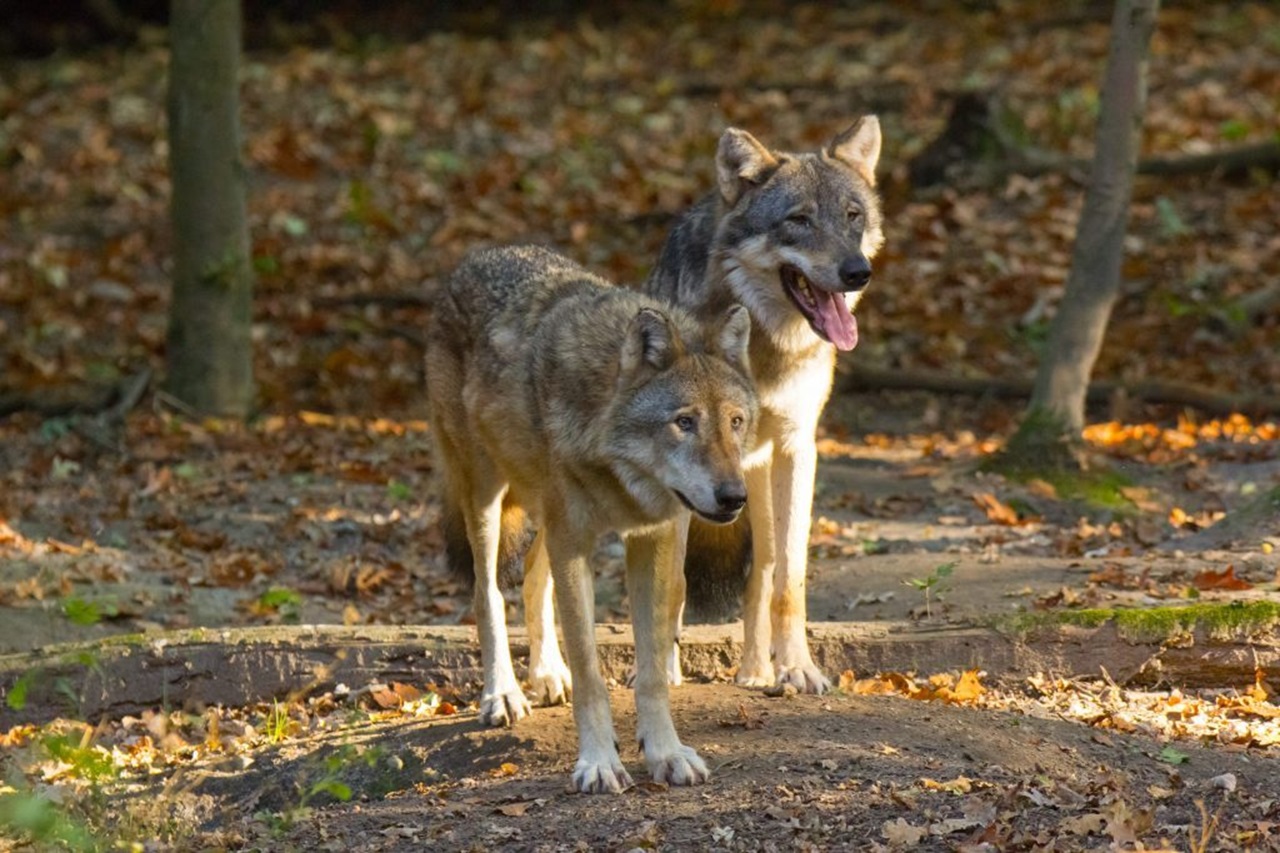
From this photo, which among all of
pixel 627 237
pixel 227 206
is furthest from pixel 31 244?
pixel 627 237

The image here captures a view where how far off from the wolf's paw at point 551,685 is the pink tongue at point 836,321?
6.22 ft

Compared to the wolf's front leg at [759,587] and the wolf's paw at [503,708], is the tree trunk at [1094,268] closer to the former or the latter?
the wolf's front leg at [759,587]

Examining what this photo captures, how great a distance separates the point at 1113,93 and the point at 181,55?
687 centimetres

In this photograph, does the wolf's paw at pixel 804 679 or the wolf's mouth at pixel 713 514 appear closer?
the wolf's mouth at pixel 713 514

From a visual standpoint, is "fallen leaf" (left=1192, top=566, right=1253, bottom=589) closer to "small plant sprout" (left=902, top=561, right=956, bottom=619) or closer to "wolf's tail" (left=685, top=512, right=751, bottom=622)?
"small plant sprout" (left=902, top=561, right=956, bottom=619)

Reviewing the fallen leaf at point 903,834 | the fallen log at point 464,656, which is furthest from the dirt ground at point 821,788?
the fallen log at point 464,656

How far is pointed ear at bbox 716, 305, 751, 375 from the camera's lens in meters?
6.27

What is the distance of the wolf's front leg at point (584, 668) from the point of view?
601cm

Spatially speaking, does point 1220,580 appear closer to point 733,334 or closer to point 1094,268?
point 733,334

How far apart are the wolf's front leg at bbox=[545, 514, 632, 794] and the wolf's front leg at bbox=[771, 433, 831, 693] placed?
1.17 metres

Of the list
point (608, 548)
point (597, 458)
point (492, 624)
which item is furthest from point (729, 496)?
point (608, 548)

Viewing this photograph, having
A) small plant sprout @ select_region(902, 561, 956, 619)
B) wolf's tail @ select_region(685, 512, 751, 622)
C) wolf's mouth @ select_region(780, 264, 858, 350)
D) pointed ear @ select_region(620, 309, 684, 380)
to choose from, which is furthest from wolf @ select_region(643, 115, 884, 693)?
pointed ear @ select_region(620, 309, 684, 380)

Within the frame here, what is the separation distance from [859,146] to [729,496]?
8.23 ft

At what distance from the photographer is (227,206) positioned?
41.6ft
